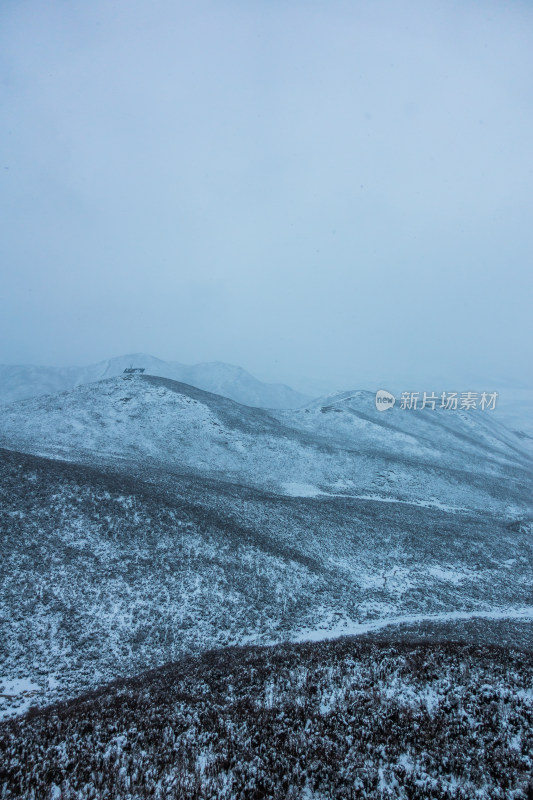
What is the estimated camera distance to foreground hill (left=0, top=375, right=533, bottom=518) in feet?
160

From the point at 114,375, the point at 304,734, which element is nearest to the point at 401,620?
the point at 304,734

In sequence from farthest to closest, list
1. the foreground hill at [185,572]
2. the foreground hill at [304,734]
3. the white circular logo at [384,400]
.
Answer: the white circular logo at [384,400] → the foreground hill at [185,572] → the foreground hill at [304,734]

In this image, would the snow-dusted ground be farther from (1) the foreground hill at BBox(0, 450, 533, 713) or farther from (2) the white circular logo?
(2) the white circular logo

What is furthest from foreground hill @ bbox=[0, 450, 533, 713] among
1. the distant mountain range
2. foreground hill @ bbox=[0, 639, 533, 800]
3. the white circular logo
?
the white circular logo

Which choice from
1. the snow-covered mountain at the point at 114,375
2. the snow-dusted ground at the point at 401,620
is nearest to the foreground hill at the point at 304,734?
the snow-dusted ground at the point at 401,620

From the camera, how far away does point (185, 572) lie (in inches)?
928

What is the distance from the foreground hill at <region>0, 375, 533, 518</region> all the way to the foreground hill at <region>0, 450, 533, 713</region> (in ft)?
38.0

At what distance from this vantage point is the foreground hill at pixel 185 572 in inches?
691

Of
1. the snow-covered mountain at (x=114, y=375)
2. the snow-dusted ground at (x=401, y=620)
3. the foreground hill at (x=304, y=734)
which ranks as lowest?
the snow-dusted ground at (x=401, y=620)

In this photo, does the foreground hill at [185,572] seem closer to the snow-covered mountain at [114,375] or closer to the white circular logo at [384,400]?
the white circular logo at [384,400]

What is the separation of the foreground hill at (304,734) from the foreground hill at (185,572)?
542cm

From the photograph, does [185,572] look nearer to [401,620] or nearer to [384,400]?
[401,620]

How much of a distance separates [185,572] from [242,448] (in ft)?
112

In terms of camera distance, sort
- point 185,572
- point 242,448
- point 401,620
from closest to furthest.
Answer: point 401,620
point 185,572
point 242,448
